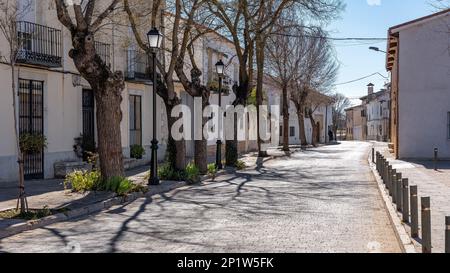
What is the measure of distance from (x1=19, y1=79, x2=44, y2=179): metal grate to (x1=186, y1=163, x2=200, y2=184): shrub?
4572 mm

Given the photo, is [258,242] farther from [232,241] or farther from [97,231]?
[97,231]

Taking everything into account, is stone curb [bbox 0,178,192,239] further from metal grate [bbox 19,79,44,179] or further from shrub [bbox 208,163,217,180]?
metal grate [bbox 19,79,44,179]

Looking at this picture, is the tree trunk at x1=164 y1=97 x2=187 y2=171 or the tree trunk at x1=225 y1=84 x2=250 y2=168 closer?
the tree trunk at x1=164 y1=97 x2=187 y2=171

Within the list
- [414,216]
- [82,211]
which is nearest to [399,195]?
[414,216]

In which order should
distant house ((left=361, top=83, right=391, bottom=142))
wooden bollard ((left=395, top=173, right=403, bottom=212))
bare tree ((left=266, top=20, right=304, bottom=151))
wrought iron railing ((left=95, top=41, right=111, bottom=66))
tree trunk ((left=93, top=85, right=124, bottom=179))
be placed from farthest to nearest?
distant house ((left=361, top=83, right=391, bottom=142)), bare tree ((left=266, top=20, right=304, bottom=151)), wrought iron railing ((left=95, top=41, right=111, bottom=66)), tree trunk ((left=93, top=85, right=124, bottom=179)), wooden bollard ((left=395, top=173, right=403, bottom=212))

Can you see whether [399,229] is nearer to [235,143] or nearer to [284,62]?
[235,143]

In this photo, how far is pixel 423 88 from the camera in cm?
2605

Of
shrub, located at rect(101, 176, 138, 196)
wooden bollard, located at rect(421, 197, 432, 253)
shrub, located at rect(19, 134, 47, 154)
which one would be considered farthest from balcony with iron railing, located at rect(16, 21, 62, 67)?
wooden bollard, located at rect(421, 197, 432, 253)

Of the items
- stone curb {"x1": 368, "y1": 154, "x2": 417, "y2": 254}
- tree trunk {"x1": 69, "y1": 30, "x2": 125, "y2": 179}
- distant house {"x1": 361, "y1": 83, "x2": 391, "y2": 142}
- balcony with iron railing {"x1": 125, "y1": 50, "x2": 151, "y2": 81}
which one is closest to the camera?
stone curb {"x1": 368, "y1": 154, "x2": 417, "y2": 254}

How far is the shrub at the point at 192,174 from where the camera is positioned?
55.9ft

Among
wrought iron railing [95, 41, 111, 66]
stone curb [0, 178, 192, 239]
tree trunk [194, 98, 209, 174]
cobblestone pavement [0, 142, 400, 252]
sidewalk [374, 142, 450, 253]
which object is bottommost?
cobblestone pavement [0, 142, 400, 252]

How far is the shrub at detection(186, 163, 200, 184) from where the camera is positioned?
17.0 meters
